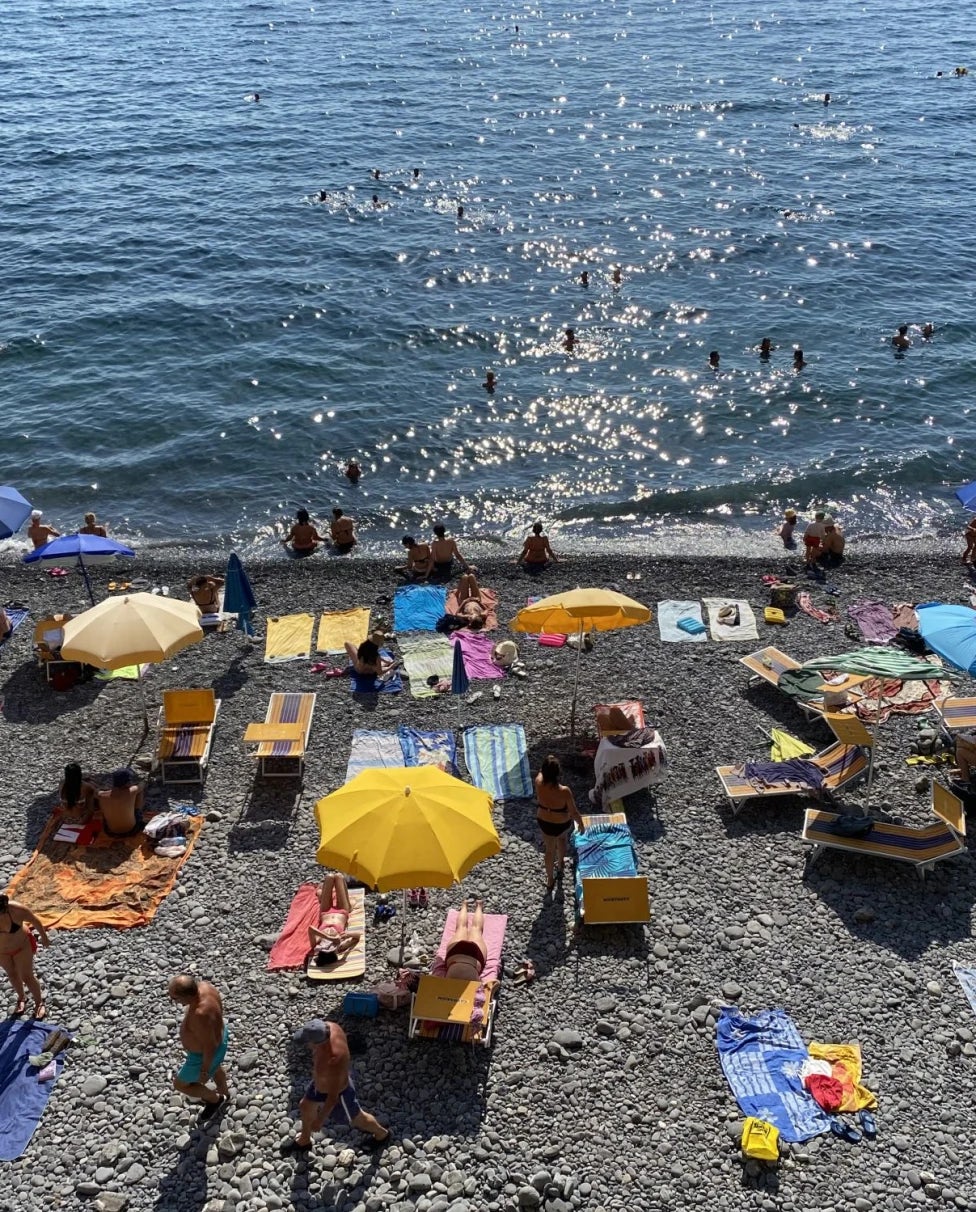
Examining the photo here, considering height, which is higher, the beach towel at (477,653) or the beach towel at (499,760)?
the beach towel at (499,760)

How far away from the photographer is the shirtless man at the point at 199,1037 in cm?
1018

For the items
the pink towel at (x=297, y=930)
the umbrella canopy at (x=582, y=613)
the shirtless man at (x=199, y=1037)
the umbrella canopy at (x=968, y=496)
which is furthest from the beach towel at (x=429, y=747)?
the umbrella canopy at (x=968, y=496)

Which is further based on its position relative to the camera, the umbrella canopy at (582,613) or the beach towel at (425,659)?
the beach towel at (425,659)

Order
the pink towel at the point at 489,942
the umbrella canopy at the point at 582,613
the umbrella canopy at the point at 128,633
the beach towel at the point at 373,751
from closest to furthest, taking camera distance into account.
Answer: the pink towel at the point at 489,942 < the umbrella canopy at the point at 128,633 < the umbrella canopy at the point at 582,613 < the beach towel at the point at 373,751

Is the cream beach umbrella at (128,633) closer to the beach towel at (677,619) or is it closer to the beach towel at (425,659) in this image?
the beach towel at (425,659)

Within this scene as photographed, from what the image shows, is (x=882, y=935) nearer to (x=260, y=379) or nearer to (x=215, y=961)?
(x=215, y=961)

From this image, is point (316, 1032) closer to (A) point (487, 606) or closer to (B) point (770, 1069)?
(B) point (770, 1069)

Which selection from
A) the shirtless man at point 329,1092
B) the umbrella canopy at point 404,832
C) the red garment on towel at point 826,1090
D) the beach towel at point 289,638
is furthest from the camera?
the beach towel at point 289,638

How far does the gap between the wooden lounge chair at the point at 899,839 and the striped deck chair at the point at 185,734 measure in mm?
8434

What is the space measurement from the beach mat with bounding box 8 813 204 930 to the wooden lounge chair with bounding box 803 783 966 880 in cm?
809

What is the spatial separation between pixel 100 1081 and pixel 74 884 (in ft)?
10.1

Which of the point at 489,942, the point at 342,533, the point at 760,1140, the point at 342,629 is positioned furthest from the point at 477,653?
the point at 760,1140

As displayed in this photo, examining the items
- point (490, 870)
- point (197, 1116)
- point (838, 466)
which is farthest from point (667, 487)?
point (197, 1116)

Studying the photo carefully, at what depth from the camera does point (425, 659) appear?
18.5 m
